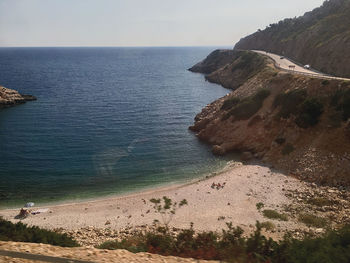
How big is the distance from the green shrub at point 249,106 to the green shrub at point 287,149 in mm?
8700

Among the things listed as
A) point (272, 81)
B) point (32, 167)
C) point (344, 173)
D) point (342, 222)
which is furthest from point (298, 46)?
point (32, 167)

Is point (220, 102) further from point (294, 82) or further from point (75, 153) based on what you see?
point (75, 153)

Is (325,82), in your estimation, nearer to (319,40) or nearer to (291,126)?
(291,126)

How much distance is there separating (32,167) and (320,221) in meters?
32.6

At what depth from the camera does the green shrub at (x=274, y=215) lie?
23641 millimetres

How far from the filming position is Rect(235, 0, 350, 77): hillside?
178 ft

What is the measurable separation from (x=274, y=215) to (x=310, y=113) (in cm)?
1709

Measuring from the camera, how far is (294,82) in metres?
42.6

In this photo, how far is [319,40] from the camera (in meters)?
69.0

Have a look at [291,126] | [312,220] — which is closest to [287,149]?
[291,126]

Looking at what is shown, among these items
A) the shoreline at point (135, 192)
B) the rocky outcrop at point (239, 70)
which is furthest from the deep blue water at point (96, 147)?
the rocky outcrop at point (239, 70)

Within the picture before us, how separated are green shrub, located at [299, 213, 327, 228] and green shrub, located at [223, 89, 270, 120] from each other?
21227 millimetres

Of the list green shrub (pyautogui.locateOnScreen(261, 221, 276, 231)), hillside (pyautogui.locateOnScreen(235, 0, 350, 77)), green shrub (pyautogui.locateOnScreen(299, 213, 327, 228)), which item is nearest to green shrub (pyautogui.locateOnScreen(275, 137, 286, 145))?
green shrub (pyautogui.locateOnScreen(299, 213, 327, 228))

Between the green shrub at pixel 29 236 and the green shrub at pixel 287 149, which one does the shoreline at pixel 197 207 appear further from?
the green shrub at pixel 29 236
